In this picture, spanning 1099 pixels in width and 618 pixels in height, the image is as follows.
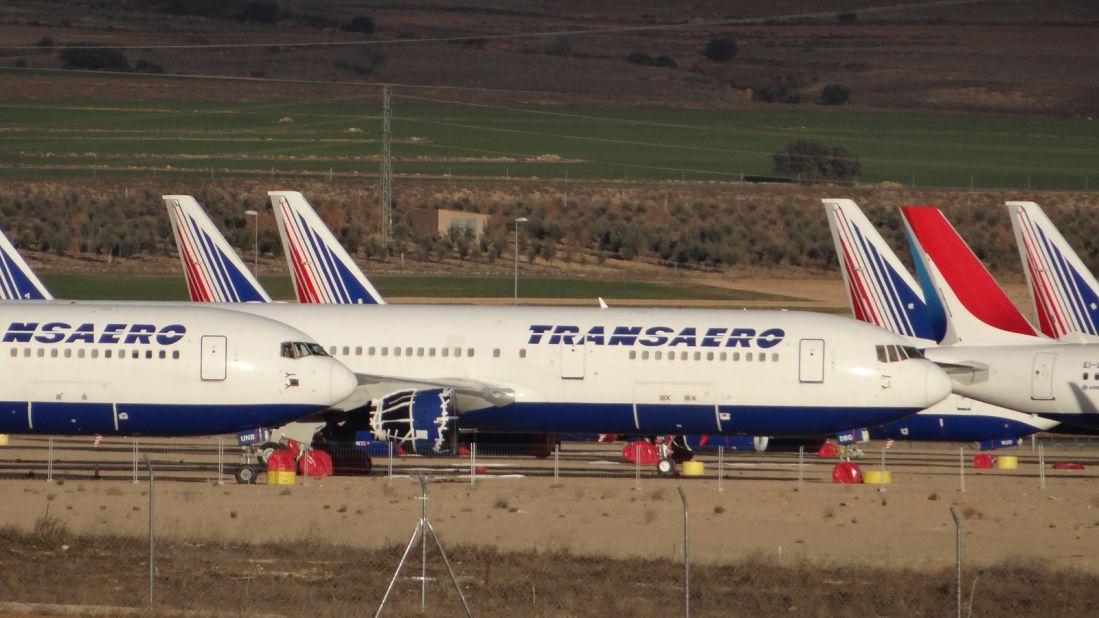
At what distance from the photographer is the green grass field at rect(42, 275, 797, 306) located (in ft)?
305

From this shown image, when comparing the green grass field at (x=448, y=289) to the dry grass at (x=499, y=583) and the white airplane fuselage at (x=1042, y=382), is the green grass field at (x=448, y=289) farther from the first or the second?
the dry grass at (x=499, y=583)

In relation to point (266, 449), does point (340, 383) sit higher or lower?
higher

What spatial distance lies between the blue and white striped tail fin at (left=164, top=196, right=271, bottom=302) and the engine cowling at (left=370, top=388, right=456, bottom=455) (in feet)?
43.7

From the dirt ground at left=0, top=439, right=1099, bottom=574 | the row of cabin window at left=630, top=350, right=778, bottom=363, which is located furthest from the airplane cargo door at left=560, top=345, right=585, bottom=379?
the dirt ground at left=0, top=439, right=1099, bottom=574

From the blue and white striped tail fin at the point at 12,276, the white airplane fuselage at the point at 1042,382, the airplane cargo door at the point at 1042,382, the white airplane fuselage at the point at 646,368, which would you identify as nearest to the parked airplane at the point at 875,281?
the white airplane fuselage at the point at 1042,382

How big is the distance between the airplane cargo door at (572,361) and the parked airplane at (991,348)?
948 cm

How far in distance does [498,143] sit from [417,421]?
122 metres

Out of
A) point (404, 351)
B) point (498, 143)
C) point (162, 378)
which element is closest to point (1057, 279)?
point (404, 351)

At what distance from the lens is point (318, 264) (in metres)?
56.6

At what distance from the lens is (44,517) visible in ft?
119

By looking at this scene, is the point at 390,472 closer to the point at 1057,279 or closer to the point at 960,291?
the point at 960,291

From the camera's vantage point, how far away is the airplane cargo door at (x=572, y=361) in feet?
150

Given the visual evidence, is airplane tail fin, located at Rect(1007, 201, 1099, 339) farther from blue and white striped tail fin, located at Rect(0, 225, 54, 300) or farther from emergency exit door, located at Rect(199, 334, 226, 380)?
blue and white striped tail fin, located at Rect(0, 225, 54, 300)

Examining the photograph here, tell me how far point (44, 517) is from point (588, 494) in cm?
1148
